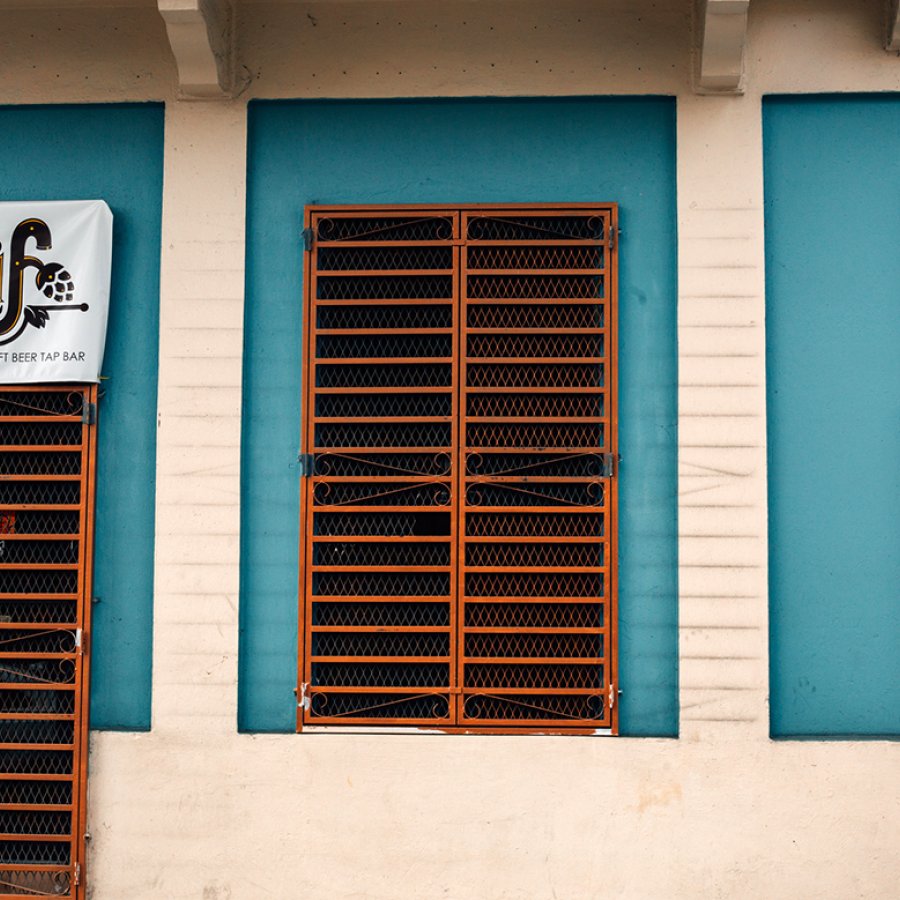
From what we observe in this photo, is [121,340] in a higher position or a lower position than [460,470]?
higher

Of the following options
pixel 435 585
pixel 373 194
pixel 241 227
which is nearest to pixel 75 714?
pixel 435 585

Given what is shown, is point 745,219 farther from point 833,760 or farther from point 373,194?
point 833,760

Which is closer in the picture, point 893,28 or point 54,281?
point 893,28

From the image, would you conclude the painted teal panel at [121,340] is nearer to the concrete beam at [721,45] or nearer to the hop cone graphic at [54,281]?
the hop cone graphic at [54,281]

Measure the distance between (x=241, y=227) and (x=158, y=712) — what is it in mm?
2489

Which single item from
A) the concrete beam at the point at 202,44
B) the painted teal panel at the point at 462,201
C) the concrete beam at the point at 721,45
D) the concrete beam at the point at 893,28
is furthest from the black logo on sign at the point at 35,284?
the concrete beam at the point at 893,28

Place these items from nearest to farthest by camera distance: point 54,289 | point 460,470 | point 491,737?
point 491,737 < point 460,470 < point 54,289

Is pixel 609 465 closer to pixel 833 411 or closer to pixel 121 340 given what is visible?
pixel 833 411

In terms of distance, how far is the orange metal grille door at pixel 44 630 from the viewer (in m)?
5.51

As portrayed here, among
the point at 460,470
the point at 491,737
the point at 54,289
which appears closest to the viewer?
the point at 491,737

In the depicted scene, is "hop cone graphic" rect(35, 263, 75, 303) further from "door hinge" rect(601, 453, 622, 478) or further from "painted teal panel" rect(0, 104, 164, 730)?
"door hinge" rect(601, 453, 622, 478)

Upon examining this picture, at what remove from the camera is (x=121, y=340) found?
576cm

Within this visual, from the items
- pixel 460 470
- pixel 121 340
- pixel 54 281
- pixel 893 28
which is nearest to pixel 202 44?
pixel 54 281

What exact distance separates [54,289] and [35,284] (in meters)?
0.10
